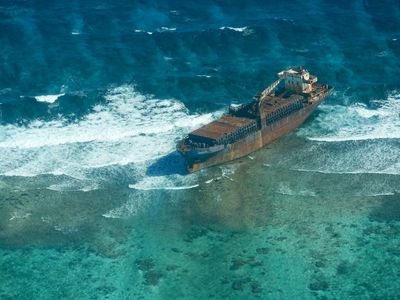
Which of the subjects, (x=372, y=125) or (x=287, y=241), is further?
(x=372, y=125)

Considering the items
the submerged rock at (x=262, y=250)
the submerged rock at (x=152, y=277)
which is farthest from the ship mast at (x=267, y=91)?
the submerged rock at (x=152, y=277)

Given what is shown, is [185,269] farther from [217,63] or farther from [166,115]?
[217,63]

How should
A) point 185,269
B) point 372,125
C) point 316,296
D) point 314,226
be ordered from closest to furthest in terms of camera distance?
point 316,296 < point 185,269 < point 314,226 < point 372,125

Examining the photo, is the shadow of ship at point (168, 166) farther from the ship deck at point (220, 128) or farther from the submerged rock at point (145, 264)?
the submerged rock at point (145, 264)

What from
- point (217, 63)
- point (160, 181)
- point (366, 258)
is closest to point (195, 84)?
point (217, 63)

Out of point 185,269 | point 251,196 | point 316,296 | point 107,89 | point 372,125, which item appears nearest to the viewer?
point 316,296

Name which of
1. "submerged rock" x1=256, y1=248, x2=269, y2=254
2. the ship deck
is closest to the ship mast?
the ship deck
